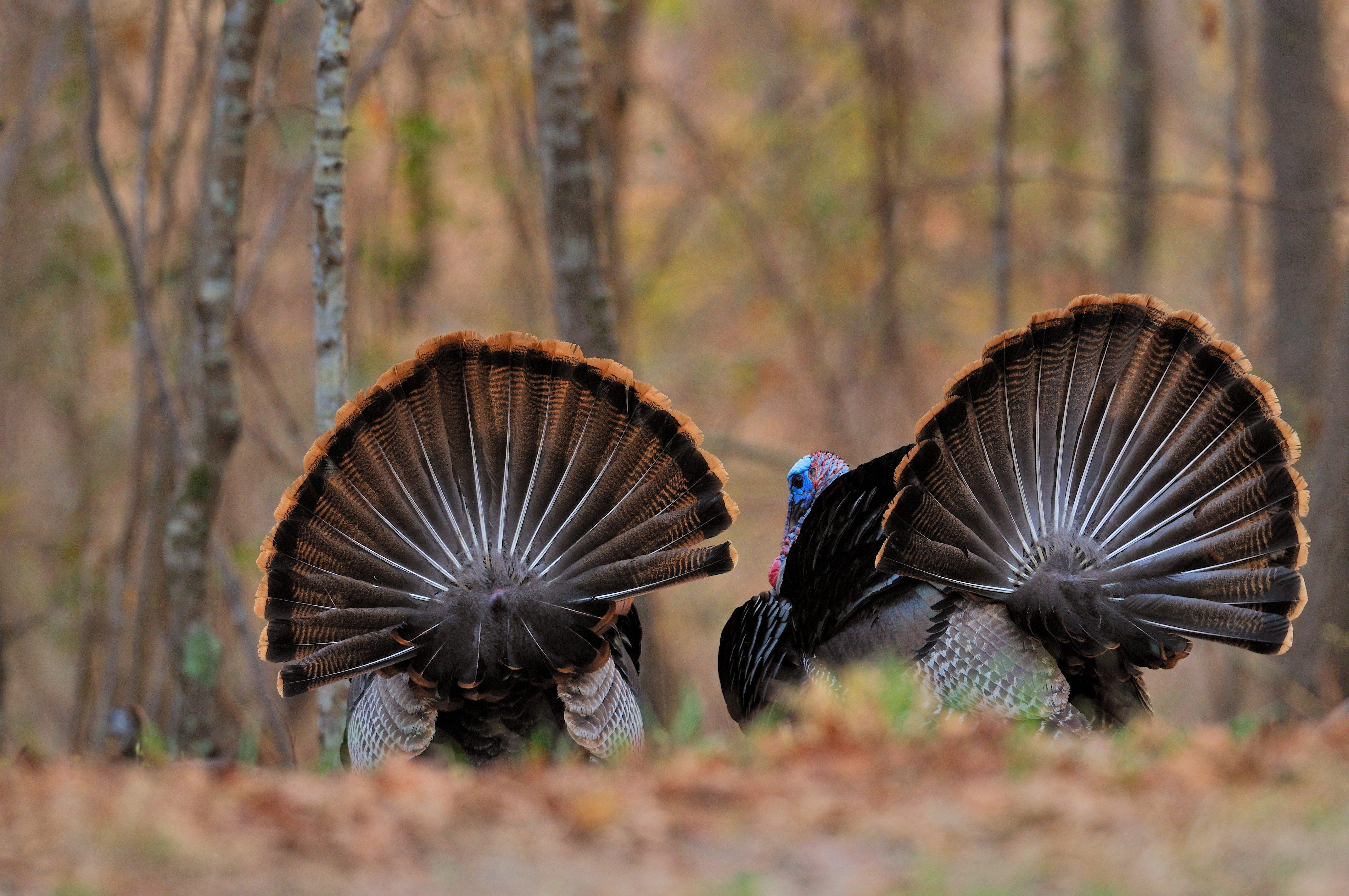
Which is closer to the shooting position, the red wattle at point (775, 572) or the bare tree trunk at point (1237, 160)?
the red wattle at point (775, 572)

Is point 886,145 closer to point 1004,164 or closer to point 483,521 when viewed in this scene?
point 1004,164

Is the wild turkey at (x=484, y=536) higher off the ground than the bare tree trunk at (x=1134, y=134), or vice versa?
the bare tree trunk at (x=1134, y=134)

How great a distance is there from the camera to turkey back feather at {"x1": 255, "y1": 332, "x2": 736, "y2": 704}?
164 inches

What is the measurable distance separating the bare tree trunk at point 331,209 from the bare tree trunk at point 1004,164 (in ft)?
15.6

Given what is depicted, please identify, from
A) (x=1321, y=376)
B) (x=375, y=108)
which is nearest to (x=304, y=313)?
(x=375, y=108)

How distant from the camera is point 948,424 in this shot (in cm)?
421

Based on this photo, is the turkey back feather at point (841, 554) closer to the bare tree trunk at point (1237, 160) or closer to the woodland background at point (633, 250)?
the woodland background at point (633, 250)

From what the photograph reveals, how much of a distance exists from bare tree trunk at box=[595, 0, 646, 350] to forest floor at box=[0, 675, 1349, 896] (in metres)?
4.99

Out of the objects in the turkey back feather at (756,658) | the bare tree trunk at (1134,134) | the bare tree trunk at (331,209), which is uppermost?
the bare tree trunk at (1134,134)

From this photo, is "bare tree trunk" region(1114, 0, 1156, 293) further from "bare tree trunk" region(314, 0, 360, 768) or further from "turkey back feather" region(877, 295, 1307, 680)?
"bare tree trunk" region(314, 0, 360, 768)

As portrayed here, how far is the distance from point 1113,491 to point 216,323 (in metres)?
3.70

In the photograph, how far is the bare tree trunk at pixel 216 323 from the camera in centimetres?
561

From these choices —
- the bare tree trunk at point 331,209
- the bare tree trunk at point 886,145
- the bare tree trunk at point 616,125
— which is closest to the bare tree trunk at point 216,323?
the bare tree trunk at point 331,209

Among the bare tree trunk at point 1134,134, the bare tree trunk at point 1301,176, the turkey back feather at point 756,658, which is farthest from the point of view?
the bare tree trunk at point 1134,134
